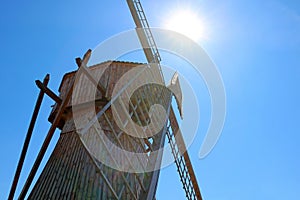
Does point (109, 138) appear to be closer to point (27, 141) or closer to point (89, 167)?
point (89, 167)

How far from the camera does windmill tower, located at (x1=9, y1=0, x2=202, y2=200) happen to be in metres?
5.30

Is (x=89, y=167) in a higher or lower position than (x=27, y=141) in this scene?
lower

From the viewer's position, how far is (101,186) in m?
5.52

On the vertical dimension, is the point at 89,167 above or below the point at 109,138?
below

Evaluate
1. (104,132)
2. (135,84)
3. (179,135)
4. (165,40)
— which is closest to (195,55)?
(165,40)

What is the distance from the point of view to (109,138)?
6.25 meters

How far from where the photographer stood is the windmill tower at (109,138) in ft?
17.4

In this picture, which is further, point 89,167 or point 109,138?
point 109,138

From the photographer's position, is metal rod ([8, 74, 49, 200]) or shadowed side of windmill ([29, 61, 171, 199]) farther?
metal rod ([8, 74, 49, 200])

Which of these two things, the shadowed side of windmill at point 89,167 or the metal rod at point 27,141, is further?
the metal rod at point 27,141

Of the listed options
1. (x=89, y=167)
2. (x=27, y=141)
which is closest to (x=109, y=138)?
(x=89, y=167)

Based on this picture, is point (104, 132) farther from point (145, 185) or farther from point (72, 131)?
point (145, 185)

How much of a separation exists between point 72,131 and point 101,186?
57.5 inches

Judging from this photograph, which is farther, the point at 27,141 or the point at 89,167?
the point at 27,141
